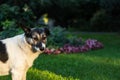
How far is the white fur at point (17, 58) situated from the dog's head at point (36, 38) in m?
0.18

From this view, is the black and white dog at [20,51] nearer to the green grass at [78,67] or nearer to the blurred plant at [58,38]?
the green grass at [78,67]

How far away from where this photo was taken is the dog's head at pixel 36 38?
28.8ft

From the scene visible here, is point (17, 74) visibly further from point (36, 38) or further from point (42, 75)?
point (42, 75)

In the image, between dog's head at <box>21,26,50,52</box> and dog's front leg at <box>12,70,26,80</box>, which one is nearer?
dog's head at <box>21,26,50,52</box>

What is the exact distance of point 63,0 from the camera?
87.1ft

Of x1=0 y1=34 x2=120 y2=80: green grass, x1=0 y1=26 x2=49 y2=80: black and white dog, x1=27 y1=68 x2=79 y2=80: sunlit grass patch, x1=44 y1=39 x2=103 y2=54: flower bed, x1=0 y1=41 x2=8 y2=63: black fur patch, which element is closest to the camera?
x1=0 y1=26 x2=49 y2=80: black and white dog

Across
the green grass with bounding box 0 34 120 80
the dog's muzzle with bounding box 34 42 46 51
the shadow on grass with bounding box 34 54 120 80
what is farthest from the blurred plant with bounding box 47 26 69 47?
the dog's muzzle with bounding box 34 42 46 51

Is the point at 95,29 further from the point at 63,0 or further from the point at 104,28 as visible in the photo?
the point at 63,0

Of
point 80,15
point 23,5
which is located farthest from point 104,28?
point 23,5

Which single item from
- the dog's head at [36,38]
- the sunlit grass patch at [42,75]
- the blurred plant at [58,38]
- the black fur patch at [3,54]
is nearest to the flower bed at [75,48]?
the blurred plant at [58,38]

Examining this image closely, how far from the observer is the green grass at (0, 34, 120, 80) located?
11.7 m

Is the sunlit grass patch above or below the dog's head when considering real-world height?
below

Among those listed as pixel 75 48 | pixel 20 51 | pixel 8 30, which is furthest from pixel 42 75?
pixel 75 48

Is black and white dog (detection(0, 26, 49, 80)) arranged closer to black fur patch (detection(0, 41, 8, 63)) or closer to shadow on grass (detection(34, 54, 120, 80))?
black fur patch (detection(0, 41, 8, 63))
